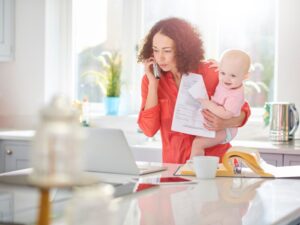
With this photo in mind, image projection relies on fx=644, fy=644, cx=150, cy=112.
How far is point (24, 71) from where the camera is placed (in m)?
4.80

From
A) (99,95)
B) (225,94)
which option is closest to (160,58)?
(225,94)

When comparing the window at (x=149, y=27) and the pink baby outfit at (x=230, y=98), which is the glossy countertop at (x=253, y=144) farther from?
the pink baby outfit at (x=230, y=98)

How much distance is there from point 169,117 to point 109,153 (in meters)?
0.56

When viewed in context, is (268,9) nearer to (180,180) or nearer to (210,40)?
(210,40)

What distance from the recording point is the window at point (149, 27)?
431 cm

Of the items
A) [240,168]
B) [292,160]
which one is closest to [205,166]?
[240,168]

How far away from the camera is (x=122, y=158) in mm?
2330

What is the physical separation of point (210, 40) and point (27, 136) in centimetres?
140

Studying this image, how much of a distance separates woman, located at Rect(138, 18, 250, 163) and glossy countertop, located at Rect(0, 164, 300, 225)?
1.98 feet

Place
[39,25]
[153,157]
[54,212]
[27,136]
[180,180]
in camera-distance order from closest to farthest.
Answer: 1. [54,212]
2. [180,180]
3. [153,157]
4. [27,136]
5. [39,25]

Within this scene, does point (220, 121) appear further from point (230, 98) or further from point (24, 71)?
point (24, 71)

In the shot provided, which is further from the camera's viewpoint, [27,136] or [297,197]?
[27,136]

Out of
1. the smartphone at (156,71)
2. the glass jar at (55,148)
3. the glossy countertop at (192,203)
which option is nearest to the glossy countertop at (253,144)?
the smartphone at (156,71)

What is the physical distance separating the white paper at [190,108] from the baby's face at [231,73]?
12 centimetres
